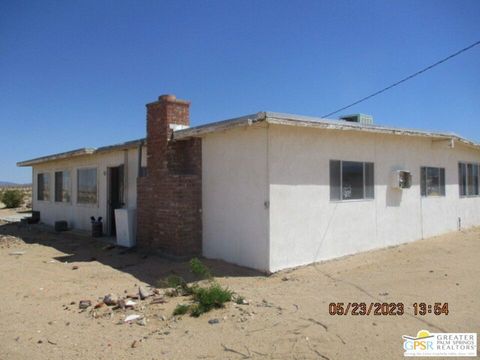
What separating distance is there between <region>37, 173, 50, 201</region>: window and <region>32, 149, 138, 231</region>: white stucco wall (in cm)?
19

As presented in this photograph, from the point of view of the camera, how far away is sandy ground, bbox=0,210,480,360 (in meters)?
4.44

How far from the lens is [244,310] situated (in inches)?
219

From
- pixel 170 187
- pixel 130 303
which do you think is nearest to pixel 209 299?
pixel 130 303

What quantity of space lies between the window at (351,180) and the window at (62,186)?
10.8 metres

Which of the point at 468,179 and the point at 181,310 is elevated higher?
the point at 468,179

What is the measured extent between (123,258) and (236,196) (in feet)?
10.7

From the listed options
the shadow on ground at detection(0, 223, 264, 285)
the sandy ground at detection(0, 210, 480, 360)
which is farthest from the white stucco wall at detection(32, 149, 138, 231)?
the sandy ground at detection(0, 210, 480, 360)

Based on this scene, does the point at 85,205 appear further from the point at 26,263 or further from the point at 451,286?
the point at 451,286

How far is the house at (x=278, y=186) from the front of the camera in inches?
A: 306

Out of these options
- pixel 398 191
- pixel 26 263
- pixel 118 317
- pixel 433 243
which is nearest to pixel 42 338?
pixel 118 317

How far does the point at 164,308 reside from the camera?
5.75m

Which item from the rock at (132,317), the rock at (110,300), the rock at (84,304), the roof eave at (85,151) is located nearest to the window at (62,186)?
the roof eave at (85,151)

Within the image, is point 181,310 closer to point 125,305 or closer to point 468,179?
point 125,305

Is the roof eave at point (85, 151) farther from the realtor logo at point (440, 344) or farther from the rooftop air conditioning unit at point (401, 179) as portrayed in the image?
the realtor logo at point (440, 344)
